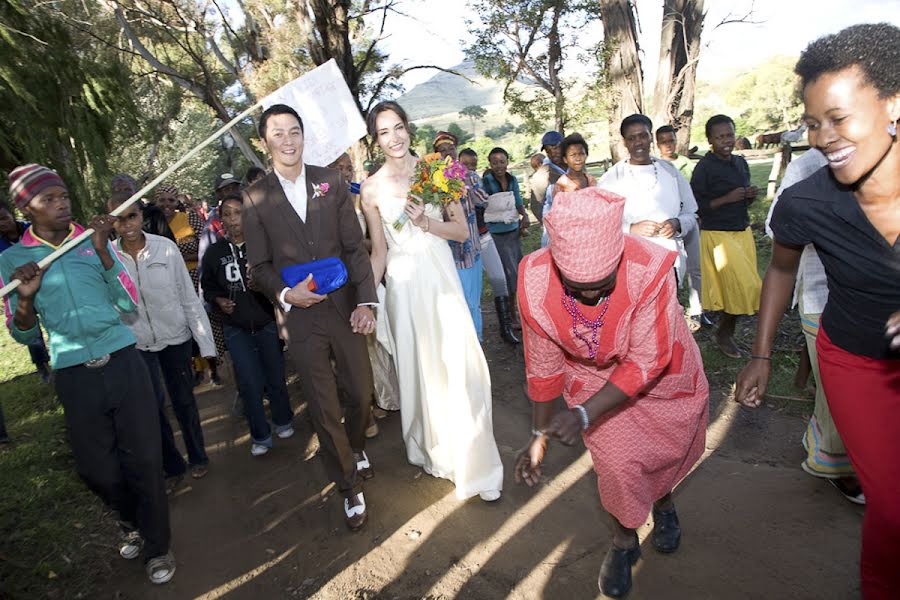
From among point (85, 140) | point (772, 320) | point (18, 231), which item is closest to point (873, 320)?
point (772, 320)

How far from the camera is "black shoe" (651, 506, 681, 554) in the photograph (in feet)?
9.66

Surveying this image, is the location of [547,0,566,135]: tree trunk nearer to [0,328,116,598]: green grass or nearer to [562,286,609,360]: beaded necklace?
[0,328,116,598]: green grass

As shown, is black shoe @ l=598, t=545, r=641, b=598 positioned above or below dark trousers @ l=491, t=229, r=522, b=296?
below

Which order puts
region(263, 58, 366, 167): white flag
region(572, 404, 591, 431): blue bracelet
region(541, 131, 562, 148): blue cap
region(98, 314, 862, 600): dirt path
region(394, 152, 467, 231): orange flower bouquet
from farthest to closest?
1. region(541, 131, 562, 148): blue cap
2. region(263, 58, 366, 167): white flag
3. region(394, 152, 467, 231): orange flower bouquet
4. region(98, 314, 862, 600): dirt path
5. region(572, 404, 591, 431): blue bracelet

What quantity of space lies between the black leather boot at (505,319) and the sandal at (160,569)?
4.22 metres

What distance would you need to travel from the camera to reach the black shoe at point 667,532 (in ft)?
9.66

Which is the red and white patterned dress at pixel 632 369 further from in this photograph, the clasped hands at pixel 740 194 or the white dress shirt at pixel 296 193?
the clasped hands at pixel 740 194

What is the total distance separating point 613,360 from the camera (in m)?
2.46

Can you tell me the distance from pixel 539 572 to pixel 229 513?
7.95 ft

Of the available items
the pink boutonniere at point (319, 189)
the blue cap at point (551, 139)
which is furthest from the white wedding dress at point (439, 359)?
the blue cap at point (551, 139)

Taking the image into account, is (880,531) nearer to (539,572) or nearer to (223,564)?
(539,572)

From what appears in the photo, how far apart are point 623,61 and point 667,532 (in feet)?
23.6

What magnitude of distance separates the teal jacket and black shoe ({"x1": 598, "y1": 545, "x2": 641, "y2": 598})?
2.95 metres

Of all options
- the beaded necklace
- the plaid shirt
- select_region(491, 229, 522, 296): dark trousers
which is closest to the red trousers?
the beaded necklace
